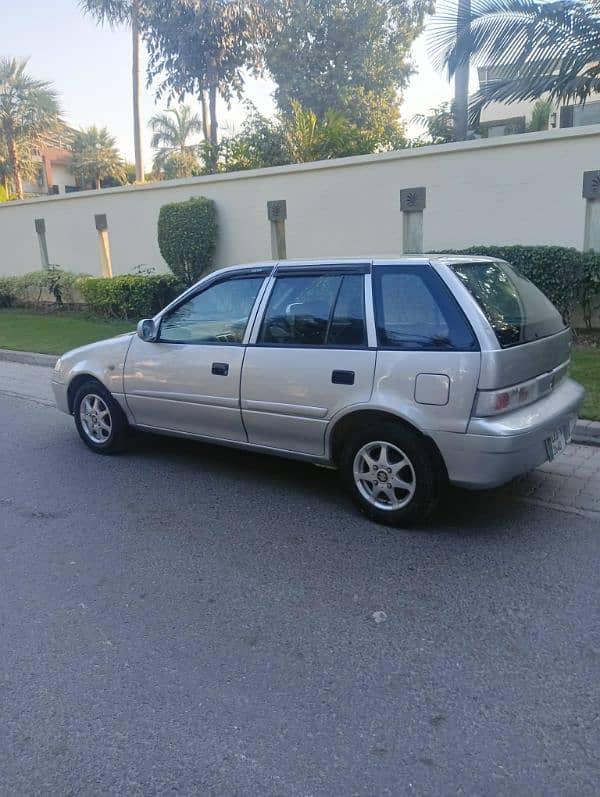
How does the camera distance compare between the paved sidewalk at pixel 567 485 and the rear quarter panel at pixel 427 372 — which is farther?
the paved sidewalk at pixel 567 485

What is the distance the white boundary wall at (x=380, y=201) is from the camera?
9.30 m

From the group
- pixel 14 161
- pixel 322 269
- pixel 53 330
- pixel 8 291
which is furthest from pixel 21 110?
pixel 322 269

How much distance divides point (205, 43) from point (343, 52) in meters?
6.78

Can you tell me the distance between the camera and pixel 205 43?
28484 mm

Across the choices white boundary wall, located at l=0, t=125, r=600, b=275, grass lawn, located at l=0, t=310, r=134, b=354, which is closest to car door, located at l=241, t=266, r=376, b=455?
white boundary wall, located at l=0, t=125, r=600, b=275

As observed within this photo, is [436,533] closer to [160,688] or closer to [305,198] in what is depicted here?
[160,688]

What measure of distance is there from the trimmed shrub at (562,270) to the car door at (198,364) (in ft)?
15.9

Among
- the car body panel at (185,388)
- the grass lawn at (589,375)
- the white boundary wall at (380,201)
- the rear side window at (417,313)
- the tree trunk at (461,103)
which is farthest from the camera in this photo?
the tree trunk at (461,103)

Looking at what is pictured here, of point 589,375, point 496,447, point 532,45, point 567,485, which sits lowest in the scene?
point 567,485

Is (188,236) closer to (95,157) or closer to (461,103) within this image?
(461,103)

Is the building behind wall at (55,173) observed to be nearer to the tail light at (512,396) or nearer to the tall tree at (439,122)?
the tall tree at (439,122)

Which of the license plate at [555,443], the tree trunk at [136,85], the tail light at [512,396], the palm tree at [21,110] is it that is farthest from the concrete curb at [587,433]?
the palm tree at [21,110]

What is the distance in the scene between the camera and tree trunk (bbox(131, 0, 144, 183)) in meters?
26.5

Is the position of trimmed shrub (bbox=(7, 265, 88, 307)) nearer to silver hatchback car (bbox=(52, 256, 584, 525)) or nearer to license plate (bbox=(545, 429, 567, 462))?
silver hatchback car (bbox=(52, 256, 584, 525))
